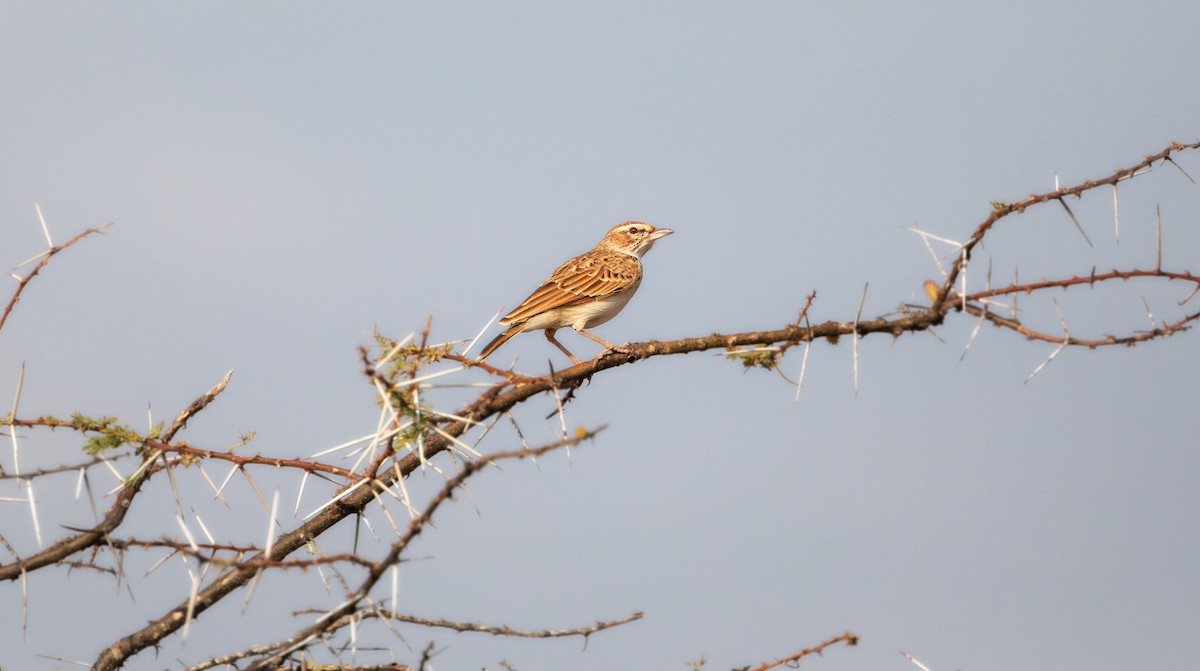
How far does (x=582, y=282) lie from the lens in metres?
13.2

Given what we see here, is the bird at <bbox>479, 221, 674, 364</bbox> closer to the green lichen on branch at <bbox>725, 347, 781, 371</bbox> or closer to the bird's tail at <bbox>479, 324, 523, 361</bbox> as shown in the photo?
the bird's tail at <bbox>479, 324, 523, 361</bbox>

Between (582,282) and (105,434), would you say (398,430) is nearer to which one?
(105,434)

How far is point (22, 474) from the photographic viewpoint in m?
5.81

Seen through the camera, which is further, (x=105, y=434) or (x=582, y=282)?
(x=582, y=282)

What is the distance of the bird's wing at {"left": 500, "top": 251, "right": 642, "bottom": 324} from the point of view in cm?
1253

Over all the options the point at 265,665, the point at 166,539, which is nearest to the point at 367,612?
the point at 265,665

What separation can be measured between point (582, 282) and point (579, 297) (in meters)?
0.39

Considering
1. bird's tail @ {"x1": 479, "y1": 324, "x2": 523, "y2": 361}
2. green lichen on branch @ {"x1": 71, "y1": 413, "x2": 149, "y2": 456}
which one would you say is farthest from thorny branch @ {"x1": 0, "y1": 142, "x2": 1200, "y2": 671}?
bird's tail @ {"x1": 479, "y1": 324, "x2": 523, "y2": 361}

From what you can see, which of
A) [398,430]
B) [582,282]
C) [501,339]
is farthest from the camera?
[582,282]

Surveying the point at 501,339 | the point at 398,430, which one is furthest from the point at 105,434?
the point at 501,339

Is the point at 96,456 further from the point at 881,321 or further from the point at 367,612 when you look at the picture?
the point at 881,321

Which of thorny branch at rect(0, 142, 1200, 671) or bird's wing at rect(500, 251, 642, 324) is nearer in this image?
thorny branch at rect(0, 142, 1200, 671)

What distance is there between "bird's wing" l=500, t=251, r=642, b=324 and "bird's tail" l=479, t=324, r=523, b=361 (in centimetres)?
10

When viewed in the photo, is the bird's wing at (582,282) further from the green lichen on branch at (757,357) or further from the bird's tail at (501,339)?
the green lichen on branch at (757,357)
